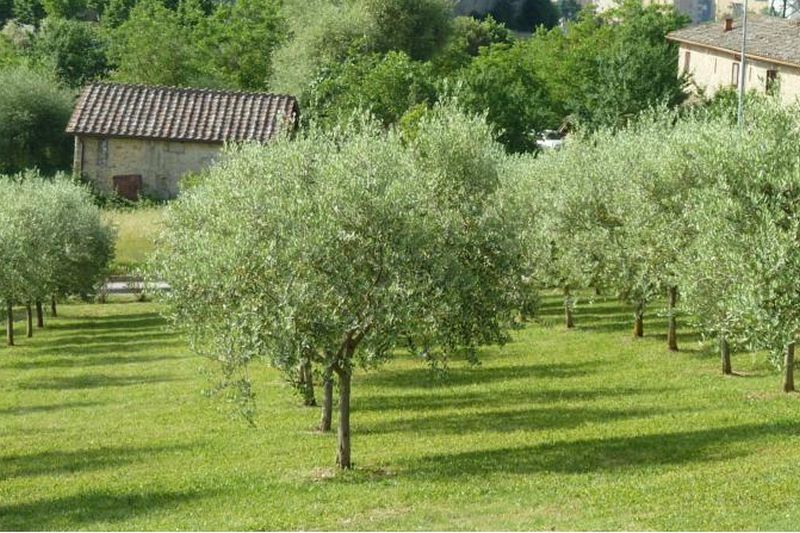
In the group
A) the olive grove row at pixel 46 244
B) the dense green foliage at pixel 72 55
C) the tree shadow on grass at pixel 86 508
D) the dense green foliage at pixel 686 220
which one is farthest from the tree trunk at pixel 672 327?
the dense green foliage at pixel 72 55

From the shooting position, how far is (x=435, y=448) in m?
30.2

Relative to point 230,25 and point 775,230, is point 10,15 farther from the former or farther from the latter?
point 775,230

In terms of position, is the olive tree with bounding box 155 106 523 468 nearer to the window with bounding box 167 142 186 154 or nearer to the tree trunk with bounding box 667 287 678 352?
the tree trunk with bounding box 667 287 678 352

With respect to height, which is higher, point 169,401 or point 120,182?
point 120,182

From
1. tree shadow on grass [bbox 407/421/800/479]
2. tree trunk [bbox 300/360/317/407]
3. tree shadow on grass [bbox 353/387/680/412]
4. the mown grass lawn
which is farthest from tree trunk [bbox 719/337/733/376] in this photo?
tree trunk [bbox 300/360/317/407]

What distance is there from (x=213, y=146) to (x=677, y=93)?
28.6m

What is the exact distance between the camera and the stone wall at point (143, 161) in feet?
244

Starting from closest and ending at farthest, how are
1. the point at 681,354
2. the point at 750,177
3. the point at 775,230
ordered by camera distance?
the point at 775,230 < the point at 750,177 < the point at 681,354

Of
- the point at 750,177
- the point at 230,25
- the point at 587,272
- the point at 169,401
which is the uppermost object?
the point at 230,25

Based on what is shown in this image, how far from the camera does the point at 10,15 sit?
162 meters

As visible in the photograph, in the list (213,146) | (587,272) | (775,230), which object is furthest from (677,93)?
(775,230)

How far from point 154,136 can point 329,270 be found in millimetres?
49298

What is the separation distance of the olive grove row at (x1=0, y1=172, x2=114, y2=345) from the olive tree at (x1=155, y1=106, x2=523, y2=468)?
20.1 m

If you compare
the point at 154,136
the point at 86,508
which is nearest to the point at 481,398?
the point at 86,508
